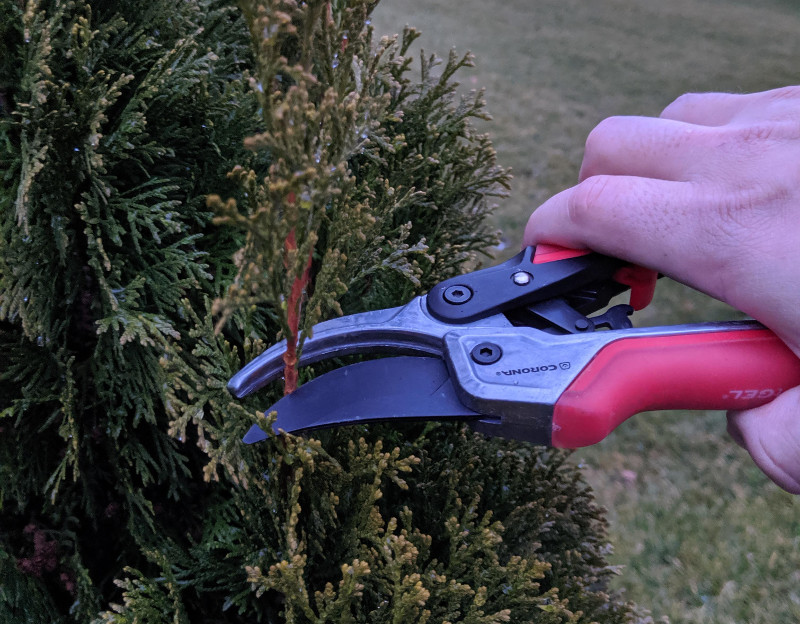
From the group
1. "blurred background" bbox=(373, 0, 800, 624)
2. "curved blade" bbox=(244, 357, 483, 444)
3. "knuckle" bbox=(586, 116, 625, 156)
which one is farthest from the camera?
"blurred background" bbox=(373, 0, 800, 624)

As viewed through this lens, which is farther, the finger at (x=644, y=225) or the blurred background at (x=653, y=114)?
the blurred background at (x=653, y=114)

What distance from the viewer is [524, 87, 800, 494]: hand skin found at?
1.19 meters

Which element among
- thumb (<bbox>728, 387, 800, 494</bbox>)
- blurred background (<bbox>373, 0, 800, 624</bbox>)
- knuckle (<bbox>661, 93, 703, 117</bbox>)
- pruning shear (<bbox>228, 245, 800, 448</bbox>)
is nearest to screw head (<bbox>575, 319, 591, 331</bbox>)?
pruning shear (<bbox>228, 245, 800, 448</bbox>)

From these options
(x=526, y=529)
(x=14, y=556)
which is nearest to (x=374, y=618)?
(x=526, y=529)

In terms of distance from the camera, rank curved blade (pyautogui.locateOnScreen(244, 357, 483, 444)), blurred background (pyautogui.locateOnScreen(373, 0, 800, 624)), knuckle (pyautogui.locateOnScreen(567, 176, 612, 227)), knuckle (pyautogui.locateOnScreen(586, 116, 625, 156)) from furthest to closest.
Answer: blurred background (pyautogui.locateOnScreen(373, 0, 800, 624)), knuckle (pyautogui.locateOnScreen(586, 116, 625, 156)), knuckle (pyautogui.locateOnScreen(567, 176, 612, 227)), curved blade (pyautogui.locateOnScreen(244, 357, 483, 444))

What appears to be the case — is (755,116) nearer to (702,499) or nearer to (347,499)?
(347,499)

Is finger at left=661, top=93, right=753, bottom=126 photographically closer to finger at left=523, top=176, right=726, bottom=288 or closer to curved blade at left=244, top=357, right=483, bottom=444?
finger at left=523, top=176, right=726, bottom=288

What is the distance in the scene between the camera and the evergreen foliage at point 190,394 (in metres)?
1.23

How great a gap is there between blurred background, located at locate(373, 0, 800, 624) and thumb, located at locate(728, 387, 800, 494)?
29.3 inches

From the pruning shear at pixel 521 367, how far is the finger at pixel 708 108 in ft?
1.74

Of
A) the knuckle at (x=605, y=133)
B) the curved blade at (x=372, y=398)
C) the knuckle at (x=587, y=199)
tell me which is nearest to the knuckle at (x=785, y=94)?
the knuckle at (x=605, y=133)

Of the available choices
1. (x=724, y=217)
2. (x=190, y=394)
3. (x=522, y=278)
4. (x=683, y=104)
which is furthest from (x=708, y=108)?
(x=190, y=394)

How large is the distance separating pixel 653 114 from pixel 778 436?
603 centimetres

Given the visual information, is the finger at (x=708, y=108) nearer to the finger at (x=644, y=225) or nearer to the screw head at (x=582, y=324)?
the finger at (x=644, y=225)
